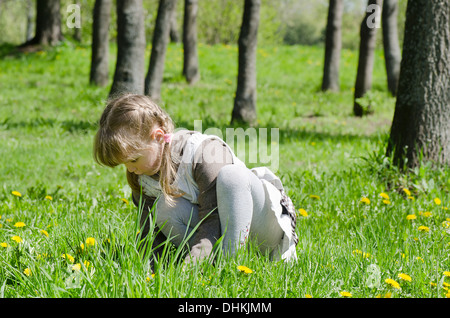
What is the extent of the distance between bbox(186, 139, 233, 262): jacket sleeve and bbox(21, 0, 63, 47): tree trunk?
14.3 meters

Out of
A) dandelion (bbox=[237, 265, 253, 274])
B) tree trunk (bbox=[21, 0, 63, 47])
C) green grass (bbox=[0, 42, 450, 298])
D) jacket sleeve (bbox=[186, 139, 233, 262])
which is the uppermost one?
tree trunk (bbox=[21, 0, 63, 47])

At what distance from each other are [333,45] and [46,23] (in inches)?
351

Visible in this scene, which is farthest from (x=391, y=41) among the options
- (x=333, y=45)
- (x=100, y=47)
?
(x=100, y=47)

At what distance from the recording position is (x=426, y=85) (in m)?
4.03

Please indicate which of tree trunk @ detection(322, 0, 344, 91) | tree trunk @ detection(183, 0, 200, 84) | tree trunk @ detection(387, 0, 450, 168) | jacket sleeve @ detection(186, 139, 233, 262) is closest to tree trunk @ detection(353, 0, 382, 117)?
tree trunk @ detection(322, 0, 344, 91)

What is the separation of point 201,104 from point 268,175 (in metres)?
6.80

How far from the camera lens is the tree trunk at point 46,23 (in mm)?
15008

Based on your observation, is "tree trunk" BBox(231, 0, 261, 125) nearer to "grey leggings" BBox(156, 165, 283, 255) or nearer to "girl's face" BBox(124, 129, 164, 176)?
"grey leggings" BBox(156, 165, 283, 255)

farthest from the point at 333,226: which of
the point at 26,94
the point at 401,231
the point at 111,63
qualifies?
the point at 111,63

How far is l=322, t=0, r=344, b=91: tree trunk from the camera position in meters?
11.1
